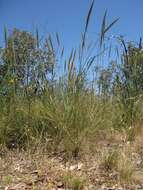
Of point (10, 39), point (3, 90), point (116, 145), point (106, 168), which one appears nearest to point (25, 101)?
point (3, 90)

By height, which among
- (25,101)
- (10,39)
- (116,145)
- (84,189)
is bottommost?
(84,189)

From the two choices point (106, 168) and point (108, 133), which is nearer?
point (106, 168)

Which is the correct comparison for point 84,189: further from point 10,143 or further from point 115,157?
point 10,143

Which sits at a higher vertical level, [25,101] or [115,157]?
[25,101]

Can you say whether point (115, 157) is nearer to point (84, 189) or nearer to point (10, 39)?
point (84, 189)

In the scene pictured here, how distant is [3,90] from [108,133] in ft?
4.46

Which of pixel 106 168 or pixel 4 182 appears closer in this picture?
pixel 4 182

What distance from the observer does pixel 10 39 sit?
533 centimetres

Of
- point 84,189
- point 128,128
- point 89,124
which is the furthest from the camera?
point 128,128

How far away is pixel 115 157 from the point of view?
4.09 meters

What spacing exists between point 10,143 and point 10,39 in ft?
4.31

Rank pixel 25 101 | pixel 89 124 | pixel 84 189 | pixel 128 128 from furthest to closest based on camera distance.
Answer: pixel 128 128
pixel 25 101
pixel 89 124
pixel 84 189

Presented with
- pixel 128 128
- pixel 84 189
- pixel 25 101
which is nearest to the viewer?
pixel 84 189

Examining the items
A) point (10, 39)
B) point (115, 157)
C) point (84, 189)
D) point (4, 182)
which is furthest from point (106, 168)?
point (10, 39)
